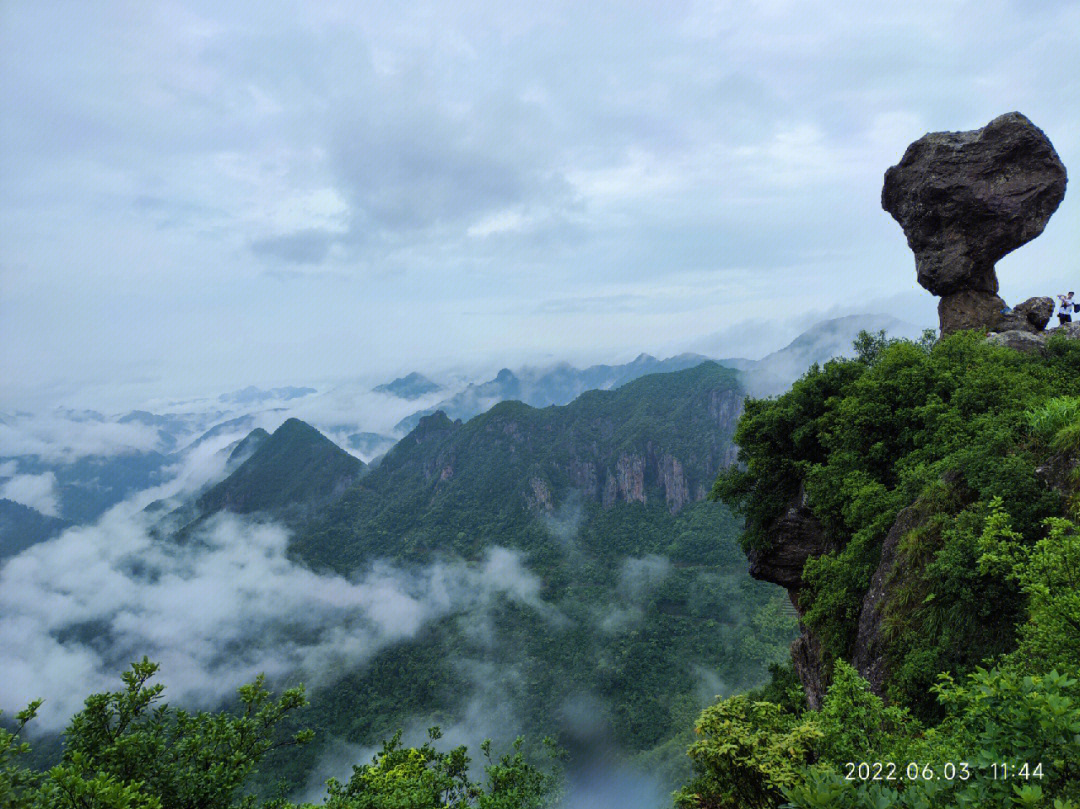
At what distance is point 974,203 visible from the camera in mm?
27391

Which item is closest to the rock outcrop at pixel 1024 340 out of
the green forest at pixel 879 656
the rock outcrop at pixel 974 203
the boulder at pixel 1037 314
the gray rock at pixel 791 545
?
the green forest at pixel 879 656

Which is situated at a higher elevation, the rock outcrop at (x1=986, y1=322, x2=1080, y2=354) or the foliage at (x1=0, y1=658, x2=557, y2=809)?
the rock outcrop at (x1=986, y1=322, x2=1080, y2=354)

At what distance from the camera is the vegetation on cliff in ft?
16.5

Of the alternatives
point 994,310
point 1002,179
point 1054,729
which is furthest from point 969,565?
point 1002,179

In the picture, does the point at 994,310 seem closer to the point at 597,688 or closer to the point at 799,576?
the point at 799,576

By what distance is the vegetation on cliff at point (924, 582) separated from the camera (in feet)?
16.5

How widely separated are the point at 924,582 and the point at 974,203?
25.3 metres

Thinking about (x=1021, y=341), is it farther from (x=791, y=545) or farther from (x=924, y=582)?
(x=924, y=582)

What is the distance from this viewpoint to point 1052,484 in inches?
470

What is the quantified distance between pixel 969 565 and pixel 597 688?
92585mm

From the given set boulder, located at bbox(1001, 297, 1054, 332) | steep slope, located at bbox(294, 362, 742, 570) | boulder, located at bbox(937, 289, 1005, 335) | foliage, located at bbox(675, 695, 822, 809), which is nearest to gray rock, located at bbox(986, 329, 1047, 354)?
boulder, located at bbox(937, 289, 1005, 335)

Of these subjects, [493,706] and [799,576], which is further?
[493,706]

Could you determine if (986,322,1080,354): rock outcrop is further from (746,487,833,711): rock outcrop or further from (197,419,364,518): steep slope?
(197,419,364,518): steep slope

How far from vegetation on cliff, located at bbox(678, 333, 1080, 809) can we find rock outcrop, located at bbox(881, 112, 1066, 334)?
5.26 m
